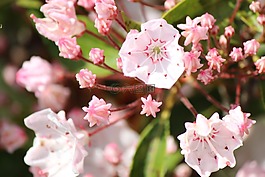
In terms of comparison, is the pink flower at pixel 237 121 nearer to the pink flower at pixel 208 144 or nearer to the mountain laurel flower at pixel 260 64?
the pink flower at pixel 208 144

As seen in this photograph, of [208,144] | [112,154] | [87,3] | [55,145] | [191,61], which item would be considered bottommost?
[112,154]

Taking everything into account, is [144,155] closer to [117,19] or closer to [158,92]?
[158,92]

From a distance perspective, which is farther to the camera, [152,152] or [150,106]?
[152,152]

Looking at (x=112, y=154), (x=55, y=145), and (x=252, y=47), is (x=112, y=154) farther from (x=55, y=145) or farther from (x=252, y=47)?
(x=252, y=47)

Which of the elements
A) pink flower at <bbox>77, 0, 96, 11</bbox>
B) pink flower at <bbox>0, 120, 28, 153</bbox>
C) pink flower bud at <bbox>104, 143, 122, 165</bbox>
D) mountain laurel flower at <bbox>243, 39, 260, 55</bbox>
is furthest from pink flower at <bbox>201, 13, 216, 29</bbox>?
pink flower at <bbox>0, 120, 28, 153</bbox>

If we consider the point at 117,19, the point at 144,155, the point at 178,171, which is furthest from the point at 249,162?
the point at 117,19

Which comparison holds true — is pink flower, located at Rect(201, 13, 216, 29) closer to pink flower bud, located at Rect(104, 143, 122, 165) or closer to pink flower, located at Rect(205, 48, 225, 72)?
pink flower, located at Rect(205, 48, 225, 72)

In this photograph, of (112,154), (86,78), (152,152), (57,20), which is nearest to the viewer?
(86,78)

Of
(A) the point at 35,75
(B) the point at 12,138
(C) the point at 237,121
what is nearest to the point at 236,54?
(C) the point at 237,121
